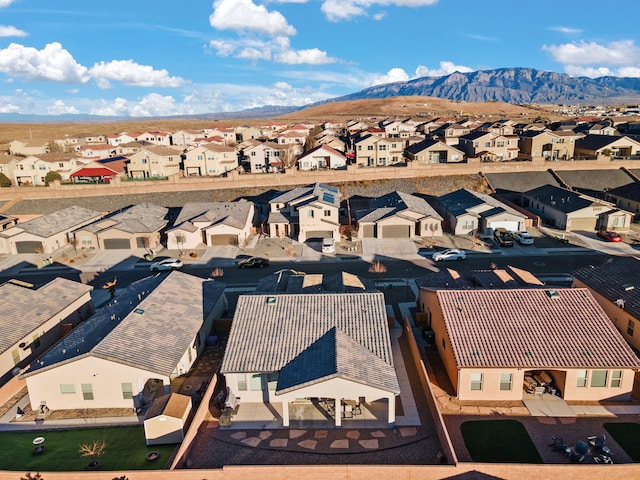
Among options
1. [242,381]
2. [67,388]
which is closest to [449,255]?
[242,381]

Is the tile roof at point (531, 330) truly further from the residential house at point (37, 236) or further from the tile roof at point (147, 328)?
the residential house at point (37, 236)

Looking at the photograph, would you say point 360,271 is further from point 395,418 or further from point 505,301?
point 395,418

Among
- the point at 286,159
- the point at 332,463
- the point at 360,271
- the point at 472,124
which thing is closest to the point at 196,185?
the point at 286,159

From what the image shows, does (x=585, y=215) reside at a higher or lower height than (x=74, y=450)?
higher

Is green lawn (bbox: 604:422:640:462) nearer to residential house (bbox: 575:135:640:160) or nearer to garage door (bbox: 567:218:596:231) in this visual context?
garage door (bbox: 567:218:596:231)

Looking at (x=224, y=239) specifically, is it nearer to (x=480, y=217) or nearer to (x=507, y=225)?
(x=480, y=217)
